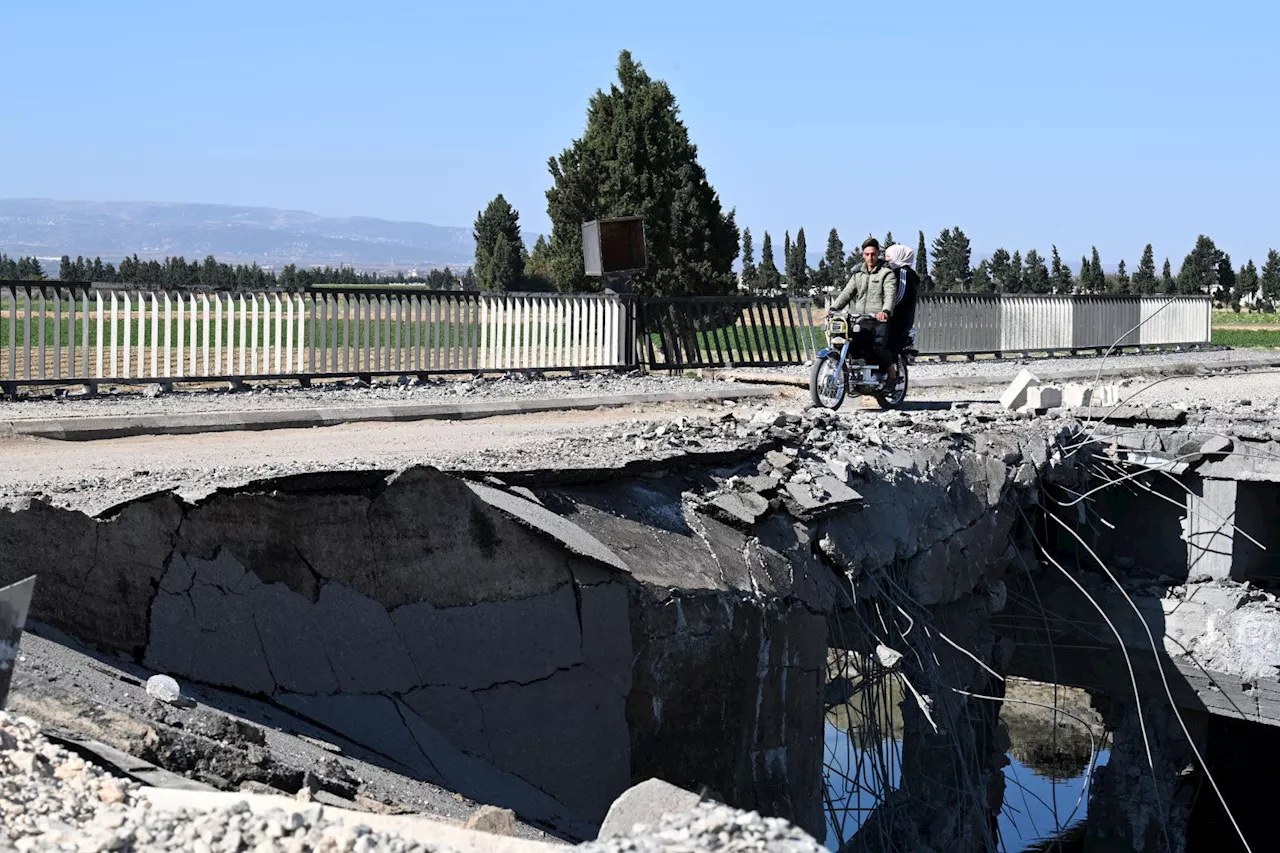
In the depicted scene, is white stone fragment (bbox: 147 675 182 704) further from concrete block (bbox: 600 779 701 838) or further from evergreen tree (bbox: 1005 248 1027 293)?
evergreen tree (bbox: 1005 248 1027 293)

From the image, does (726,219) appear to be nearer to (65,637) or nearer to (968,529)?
(968,529)

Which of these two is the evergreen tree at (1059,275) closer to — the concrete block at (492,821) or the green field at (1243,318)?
the green field at (1243,318)


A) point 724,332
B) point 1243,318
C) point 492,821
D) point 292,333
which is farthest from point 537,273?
point 492,821

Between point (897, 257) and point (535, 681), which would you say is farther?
point (897, 257)

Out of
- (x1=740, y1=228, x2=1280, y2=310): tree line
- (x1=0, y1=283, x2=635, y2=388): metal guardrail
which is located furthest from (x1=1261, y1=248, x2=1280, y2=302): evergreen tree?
(x1=0, y1=283, x2=635, y2=388): metal guardrail

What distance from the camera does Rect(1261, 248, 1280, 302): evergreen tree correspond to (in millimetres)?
76125

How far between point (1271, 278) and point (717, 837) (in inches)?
3205

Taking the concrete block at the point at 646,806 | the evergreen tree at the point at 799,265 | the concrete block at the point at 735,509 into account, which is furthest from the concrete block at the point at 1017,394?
the evergreen tree at the point at 799,265

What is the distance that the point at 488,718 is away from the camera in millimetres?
6414

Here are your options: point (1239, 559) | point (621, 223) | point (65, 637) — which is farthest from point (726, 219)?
point (65, 637)

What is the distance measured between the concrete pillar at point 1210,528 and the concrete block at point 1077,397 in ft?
3.95

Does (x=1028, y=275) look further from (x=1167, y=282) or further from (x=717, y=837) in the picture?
(x=717, y=837)

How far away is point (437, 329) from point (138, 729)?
12693 mm

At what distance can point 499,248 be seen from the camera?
54.3 m
